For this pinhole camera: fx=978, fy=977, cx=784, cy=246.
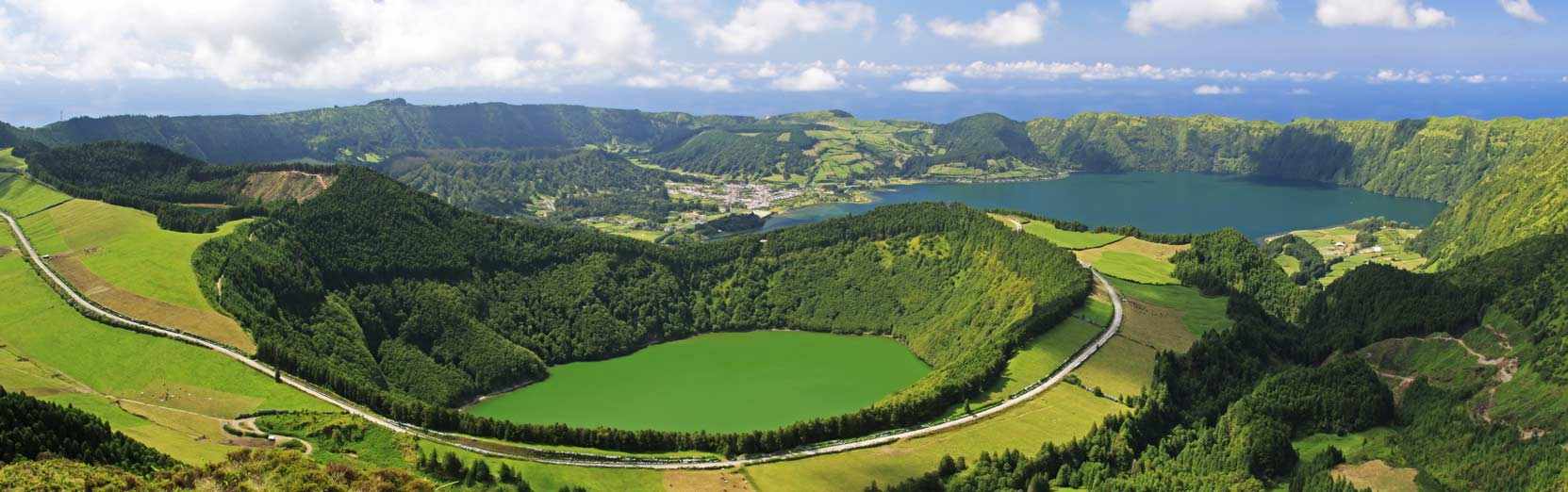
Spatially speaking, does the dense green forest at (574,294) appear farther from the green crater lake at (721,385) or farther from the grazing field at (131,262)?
the green crater lake at (721,385)

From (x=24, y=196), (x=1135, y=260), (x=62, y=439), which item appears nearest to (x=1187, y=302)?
(x=1135, y=260)

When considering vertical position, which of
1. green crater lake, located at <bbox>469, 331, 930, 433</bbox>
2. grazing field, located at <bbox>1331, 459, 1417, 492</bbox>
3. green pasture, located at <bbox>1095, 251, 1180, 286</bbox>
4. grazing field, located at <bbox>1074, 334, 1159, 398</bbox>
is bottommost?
green crater lake, located at <bbox>469, 331, 930, 433</bbox>

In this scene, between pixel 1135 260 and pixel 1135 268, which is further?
pixel 1135 260

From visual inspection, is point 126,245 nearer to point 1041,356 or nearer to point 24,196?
point 24,196

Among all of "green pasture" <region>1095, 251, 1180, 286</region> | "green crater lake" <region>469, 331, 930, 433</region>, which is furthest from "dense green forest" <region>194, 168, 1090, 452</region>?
"green pasture" <region>1095, 251, 1180, 286</region>

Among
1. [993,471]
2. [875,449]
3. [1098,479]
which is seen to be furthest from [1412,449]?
[875,449]

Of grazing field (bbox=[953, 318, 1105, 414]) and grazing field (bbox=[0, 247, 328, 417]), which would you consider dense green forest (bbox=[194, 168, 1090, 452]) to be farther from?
grazing field (bbox=[0, 247, 328, 417])
